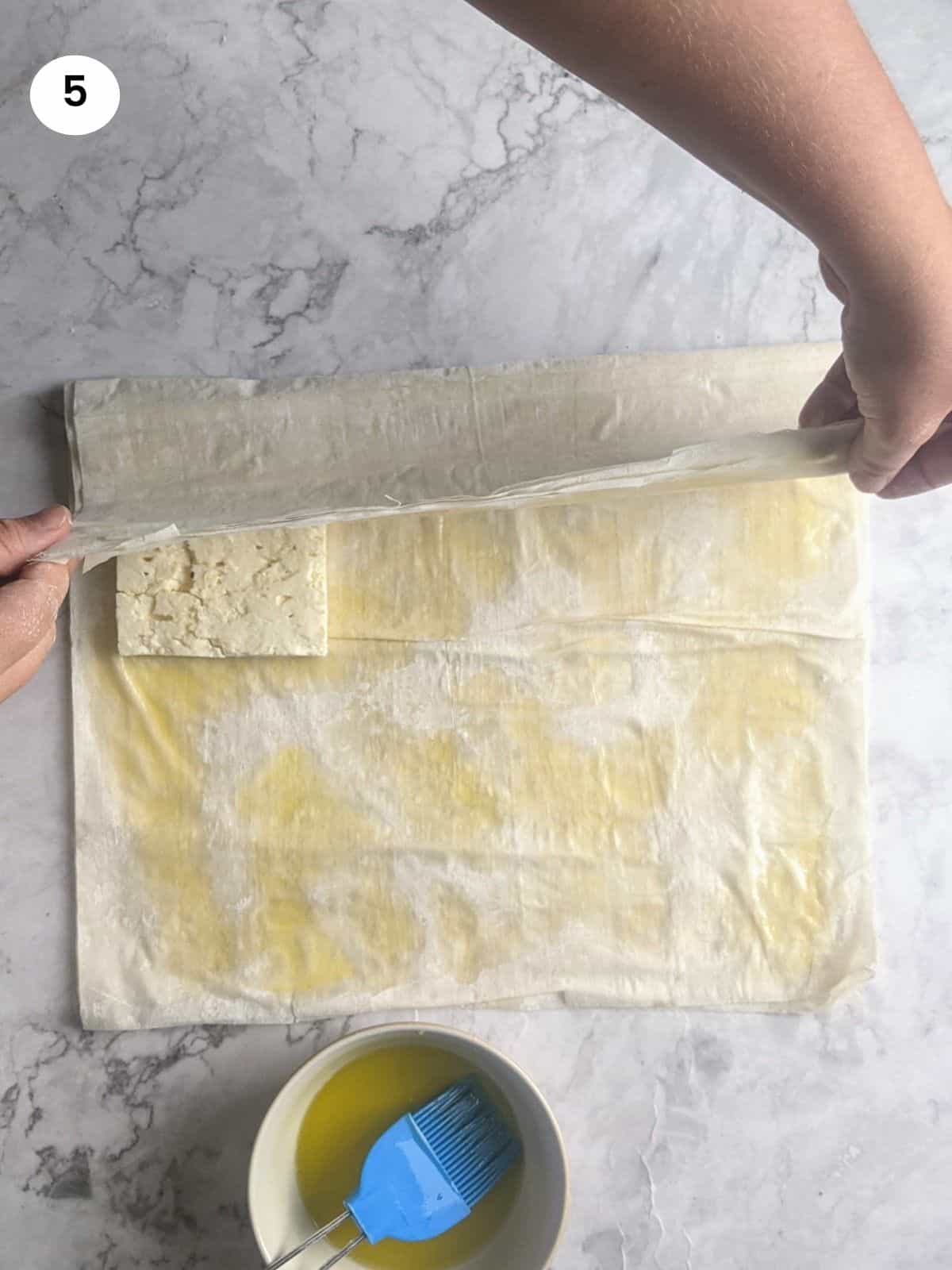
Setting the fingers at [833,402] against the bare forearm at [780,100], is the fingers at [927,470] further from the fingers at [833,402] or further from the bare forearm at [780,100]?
the bare forearm at [780,100]

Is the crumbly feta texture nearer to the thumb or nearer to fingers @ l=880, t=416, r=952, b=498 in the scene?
the thumb

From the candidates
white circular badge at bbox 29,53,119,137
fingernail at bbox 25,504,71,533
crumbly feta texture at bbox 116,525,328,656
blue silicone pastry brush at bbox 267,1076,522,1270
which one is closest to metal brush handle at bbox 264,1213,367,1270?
blue silicone pastry brush at bbox 267,1076,522,1270

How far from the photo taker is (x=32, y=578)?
674mm

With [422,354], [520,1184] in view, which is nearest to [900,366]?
[422,354]

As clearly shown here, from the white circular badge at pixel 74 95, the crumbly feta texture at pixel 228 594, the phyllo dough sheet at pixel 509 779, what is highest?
the white circular badge at pixel 74 95

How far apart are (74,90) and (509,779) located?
2.16 feet

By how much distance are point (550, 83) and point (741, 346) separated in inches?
10.6

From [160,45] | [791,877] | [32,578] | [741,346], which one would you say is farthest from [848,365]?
[160,45]

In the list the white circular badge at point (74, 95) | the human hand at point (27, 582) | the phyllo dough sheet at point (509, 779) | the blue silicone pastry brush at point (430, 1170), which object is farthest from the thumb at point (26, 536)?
the blue silicone pastry brush at point (430, 1170)

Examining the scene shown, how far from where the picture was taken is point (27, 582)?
0.67 m

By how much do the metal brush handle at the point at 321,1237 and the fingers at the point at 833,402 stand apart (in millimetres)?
654

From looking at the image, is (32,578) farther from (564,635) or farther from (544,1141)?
(544,1141)

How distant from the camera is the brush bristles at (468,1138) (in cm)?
74

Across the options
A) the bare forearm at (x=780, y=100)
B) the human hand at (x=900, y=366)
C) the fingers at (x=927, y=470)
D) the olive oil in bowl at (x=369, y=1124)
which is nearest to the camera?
the bare forearm at (x=780, y=100)
